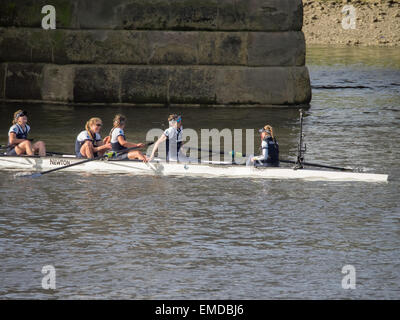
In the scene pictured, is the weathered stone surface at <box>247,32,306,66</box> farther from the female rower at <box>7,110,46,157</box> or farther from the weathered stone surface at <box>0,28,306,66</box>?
the female rower at <box>7,110,46,157</box>

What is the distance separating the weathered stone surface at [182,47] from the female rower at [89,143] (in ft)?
30.3

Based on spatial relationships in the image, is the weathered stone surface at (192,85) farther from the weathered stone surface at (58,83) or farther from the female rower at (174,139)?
the female rower at (174,139)

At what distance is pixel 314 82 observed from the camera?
3609 cm

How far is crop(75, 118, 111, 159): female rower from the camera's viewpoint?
1736cm

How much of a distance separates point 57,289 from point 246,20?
1769 centimetres

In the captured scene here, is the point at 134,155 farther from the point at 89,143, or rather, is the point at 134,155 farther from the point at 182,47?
the point at 182,47

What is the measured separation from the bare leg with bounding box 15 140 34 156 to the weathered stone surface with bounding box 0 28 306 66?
930cm

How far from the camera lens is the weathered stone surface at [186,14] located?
2628cm

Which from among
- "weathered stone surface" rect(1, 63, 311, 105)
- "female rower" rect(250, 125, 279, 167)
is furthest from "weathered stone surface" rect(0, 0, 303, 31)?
"female rower" rect(250, 125, 279, 167)

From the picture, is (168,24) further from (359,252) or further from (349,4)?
(349,4)

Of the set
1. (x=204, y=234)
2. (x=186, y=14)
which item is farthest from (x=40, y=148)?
(x=186, y=14)

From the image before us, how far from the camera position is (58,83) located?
90.1ft

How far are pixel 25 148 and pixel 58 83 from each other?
9851mm
